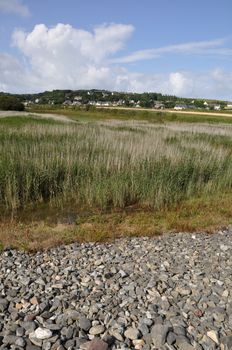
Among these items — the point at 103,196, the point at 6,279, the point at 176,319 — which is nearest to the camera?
the point at 176,319

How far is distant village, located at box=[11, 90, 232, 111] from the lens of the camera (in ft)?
415

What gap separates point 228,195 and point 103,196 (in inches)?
180

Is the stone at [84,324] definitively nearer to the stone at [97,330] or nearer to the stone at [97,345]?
the stone at [97,330]

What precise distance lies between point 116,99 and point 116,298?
469ft

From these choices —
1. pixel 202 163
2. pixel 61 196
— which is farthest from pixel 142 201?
pixel 202 163

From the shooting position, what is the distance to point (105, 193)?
10.7 meters

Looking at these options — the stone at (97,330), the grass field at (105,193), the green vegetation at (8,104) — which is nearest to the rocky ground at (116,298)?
the stone at (97,330)

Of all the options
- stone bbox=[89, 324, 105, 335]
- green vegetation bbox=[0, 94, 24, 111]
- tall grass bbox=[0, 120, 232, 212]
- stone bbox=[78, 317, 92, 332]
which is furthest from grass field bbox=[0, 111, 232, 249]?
green vegetation bbox=[0, 94, 24, 111]

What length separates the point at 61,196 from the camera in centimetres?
1120

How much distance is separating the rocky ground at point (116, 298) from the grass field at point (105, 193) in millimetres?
1111

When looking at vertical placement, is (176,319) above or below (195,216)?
above

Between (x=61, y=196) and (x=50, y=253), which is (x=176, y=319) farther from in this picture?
(x=61, y=196)

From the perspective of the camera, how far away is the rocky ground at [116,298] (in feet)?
13.9

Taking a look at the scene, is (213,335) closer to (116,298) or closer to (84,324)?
(116,298)
